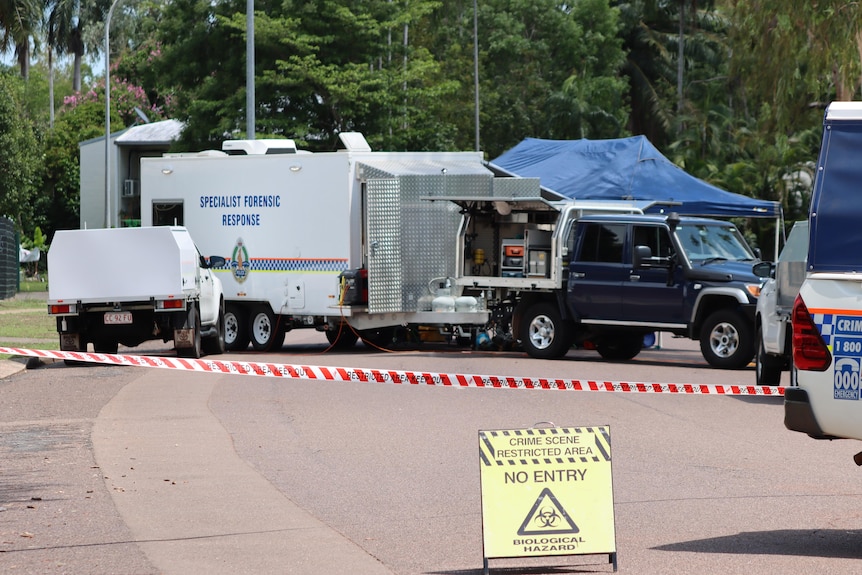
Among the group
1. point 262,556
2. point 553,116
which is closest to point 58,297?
point 262,556

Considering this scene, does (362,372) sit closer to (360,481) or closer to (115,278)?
(360,481)

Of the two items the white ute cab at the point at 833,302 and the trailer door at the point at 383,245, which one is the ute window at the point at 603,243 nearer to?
the trailer door at the point at 383,245

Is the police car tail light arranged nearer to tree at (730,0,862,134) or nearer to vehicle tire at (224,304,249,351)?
vehicle tire at (224,304,249,351)

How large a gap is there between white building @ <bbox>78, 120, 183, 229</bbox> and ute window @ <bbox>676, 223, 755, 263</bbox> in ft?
140

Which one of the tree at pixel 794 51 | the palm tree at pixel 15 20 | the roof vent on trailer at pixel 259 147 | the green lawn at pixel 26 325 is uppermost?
the palm tree at pixel 15 20

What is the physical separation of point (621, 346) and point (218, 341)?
6.49 m

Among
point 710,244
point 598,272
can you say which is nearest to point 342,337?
point 598,272

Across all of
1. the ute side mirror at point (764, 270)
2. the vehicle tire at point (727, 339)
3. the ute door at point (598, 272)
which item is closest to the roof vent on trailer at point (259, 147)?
the ute door at point (598, 272)

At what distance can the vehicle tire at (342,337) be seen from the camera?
923 inches

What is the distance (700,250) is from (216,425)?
9.08 metres

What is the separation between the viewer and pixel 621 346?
21.4m

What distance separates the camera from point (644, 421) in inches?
536

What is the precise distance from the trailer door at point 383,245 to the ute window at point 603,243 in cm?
339

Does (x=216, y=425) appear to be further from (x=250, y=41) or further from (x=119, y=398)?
(x=250, y=41)
